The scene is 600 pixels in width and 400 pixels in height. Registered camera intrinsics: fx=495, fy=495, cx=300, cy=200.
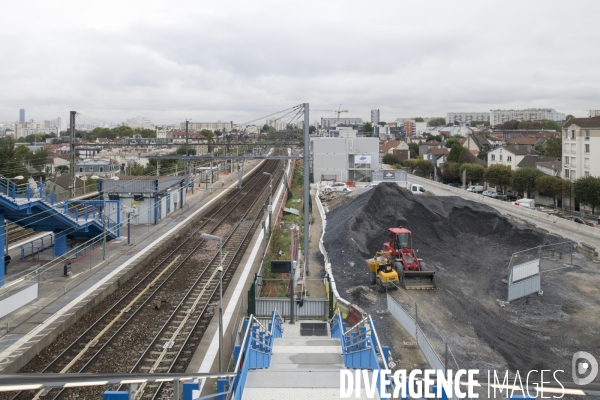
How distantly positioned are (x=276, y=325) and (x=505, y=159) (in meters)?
60.7

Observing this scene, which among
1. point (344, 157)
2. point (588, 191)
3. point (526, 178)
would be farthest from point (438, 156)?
point (588, 191)

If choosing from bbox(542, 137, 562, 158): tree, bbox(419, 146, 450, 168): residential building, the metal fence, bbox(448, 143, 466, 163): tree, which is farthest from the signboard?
bbox(542, 137, 562, 158): tree

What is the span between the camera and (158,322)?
50.5ft

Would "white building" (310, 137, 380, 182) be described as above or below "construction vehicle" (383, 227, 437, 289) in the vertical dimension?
above

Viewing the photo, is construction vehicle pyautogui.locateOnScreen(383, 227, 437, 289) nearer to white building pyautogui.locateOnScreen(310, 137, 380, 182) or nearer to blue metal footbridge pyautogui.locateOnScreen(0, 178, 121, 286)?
blue metal footbridge pyautogui.locateOnScreen(0, 178, 121, 286)

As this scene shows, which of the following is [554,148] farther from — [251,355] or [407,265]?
[251,355]

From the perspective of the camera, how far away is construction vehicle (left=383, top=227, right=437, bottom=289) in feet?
60.4

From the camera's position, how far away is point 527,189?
A: 51781 mm

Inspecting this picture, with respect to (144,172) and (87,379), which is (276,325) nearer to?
(87,379)

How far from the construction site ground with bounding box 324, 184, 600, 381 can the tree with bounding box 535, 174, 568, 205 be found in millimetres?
20326

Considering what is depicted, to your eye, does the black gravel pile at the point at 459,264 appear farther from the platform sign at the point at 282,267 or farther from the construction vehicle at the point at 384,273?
the platform sign at the point at 282,267

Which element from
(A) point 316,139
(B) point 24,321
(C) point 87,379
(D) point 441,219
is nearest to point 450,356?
(C) point 87,379

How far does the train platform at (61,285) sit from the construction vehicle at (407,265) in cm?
1081

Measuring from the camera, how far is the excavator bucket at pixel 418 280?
18312 millimetres
